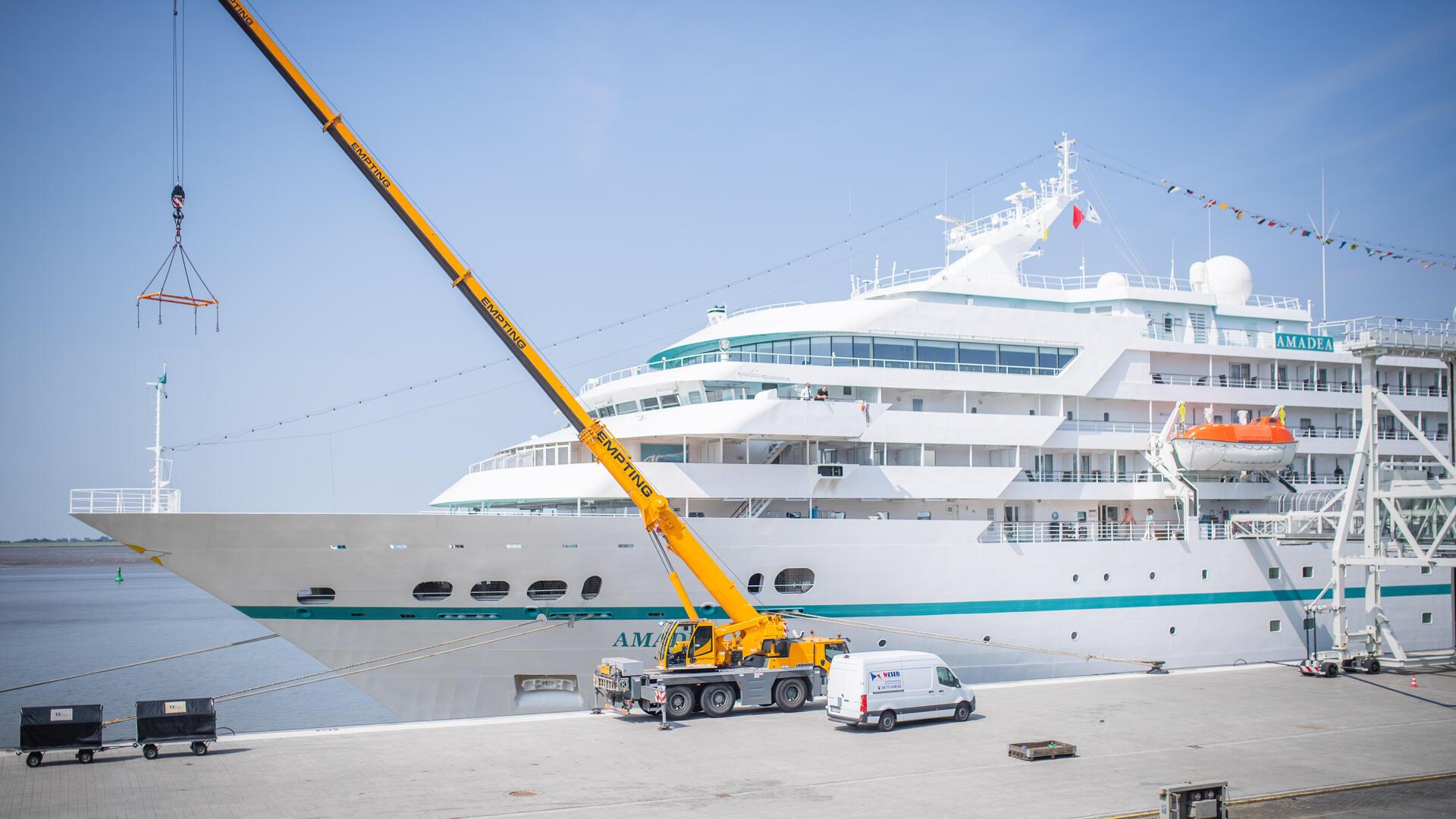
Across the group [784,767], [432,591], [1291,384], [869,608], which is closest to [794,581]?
[869,608]

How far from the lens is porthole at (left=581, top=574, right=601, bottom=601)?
18.7 meters

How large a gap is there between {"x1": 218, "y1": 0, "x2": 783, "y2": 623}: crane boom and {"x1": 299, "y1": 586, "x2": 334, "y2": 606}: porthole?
4.89 meters

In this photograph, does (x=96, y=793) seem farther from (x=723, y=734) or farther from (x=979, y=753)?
(x=979, y=753)

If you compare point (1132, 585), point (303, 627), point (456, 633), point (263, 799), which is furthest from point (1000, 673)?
point (263, 799)

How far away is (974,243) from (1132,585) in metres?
10.0

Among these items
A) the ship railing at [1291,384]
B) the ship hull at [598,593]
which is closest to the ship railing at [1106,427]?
the ship railing at [1291,384]

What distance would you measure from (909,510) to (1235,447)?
8215 millimetres

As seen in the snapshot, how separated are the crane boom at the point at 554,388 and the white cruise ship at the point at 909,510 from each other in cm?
92

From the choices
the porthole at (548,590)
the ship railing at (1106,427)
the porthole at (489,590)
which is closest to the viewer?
the porthole at (489,590)

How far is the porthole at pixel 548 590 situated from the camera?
60.6ft

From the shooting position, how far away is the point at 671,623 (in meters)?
17.2

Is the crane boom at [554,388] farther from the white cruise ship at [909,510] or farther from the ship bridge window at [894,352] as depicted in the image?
the ship bridge window at [894,352]

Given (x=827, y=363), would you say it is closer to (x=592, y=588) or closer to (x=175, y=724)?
(x=592, y=588)

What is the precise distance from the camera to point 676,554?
61.1 feet
